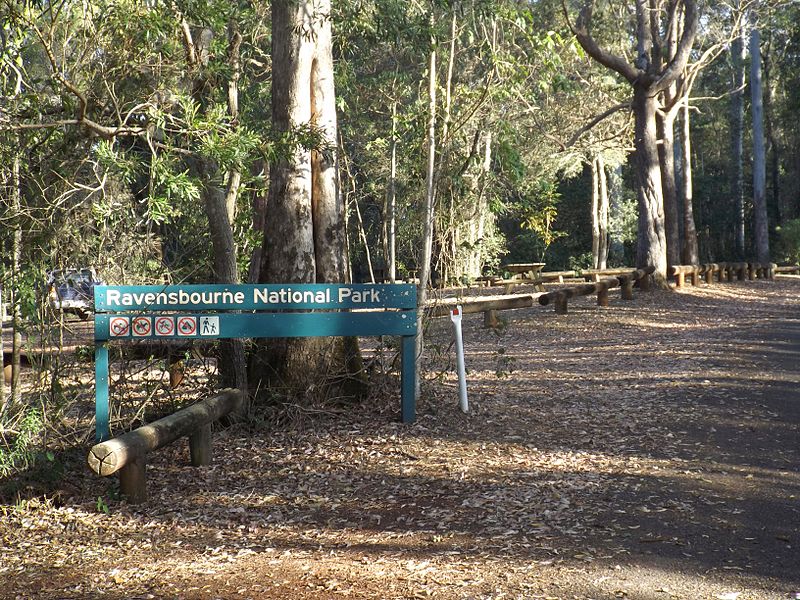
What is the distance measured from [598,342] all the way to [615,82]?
72.8ft

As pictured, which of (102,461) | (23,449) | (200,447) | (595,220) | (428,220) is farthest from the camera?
(595,220)

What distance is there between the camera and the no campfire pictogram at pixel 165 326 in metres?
7.45

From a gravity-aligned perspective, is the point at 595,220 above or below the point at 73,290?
above

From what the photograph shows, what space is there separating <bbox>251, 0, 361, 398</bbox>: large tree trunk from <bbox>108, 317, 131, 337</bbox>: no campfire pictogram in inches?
68.8

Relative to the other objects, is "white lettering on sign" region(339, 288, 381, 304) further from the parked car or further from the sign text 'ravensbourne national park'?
the parked car

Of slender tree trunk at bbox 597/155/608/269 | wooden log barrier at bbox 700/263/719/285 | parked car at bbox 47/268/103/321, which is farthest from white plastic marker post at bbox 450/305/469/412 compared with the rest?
slender tree trunk at bbox 597/155/608/269

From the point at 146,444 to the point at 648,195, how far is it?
1968 centimetres

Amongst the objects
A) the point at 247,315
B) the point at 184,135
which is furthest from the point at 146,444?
the point at 184,135

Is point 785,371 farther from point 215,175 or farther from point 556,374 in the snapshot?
point 215,175

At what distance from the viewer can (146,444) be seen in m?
6.42

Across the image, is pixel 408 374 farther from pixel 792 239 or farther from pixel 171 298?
pixel 792 239

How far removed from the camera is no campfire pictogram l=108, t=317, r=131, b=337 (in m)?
7.30

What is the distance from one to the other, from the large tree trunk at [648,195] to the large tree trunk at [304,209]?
53.2 ft

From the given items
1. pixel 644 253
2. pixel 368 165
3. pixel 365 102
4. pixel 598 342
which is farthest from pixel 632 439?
pixel 368 165
